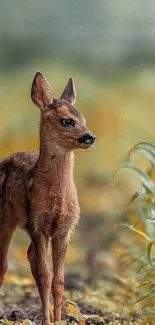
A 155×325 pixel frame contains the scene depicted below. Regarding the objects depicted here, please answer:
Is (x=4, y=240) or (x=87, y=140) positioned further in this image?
(x=4, y=240)

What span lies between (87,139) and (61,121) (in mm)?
333

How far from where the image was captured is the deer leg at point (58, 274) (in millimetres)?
9156

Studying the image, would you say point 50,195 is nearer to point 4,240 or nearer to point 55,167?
point 55,167

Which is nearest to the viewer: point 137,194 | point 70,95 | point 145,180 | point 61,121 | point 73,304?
point 137,194

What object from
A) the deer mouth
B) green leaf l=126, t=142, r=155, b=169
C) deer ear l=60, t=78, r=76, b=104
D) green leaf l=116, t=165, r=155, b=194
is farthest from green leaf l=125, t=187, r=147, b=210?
deer ear l=60, t=78, r=76, b=104

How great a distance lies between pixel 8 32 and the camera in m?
23.2

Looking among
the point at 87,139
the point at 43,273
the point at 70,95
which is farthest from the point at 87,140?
the point at 43,273

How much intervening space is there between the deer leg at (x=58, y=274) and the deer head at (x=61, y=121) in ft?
2.33

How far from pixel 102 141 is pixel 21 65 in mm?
4786

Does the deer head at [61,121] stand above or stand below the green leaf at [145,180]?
above

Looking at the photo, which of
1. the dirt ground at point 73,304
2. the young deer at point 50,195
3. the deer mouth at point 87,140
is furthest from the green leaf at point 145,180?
the dirt ground at point 73,304

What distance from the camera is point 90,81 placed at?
19.6 metres

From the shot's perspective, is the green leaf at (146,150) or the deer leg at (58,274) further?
the deer leg at (58,274)

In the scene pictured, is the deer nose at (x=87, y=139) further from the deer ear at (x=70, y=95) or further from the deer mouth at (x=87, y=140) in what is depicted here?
the deer ear at (x=70, y=95)
